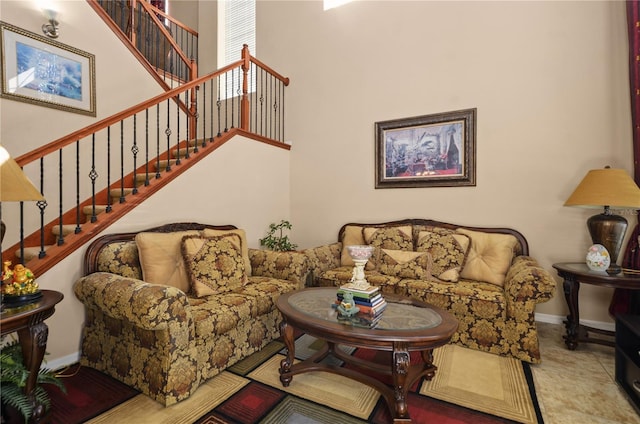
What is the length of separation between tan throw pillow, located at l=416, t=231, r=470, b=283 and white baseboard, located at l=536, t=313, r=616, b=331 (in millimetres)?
938

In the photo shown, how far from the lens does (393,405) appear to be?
1.62 meters

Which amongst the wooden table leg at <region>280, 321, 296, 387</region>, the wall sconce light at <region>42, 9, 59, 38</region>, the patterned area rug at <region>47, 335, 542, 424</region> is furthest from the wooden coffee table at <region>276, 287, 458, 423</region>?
the wall sconce light at <region>42, 9, 59, 38</region>

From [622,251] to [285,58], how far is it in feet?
14.5

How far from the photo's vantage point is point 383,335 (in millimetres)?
1540

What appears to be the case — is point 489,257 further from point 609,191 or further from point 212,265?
point 212,265

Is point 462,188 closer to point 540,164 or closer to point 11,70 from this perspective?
point 540,164

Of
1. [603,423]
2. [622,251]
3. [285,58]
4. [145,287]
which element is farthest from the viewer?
[285,58]

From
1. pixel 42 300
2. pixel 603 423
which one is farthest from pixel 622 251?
pixel 42 300

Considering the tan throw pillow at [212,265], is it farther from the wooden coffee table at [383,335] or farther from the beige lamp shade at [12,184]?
the beige lamp shade at [12,184]

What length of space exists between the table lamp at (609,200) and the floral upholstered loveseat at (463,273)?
20.8 inches

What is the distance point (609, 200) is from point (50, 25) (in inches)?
204

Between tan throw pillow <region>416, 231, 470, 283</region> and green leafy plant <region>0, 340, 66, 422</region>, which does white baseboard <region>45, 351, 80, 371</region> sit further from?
tan throw pillow <region>416, 231, 470, 283</region>

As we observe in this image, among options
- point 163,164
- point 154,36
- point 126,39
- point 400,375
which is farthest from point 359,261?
point 154,36

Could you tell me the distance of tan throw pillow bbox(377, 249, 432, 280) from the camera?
2885mm
